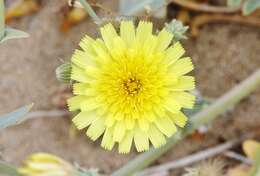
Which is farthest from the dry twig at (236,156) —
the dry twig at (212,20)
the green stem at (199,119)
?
the dry twig at (212,20)

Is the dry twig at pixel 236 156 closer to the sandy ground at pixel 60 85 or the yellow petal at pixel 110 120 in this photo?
the sandy ground at pixel 60 85

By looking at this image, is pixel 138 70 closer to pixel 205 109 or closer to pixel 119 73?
pixel 119 73

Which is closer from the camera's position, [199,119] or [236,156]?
[199,119]

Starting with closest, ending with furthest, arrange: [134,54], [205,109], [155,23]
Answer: [134,54] < [205,109] < [155,23]

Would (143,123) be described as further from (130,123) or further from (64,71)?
(64,71)

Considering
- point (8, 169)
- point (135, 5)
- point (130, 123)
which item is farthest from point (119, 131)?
point (135, 5)

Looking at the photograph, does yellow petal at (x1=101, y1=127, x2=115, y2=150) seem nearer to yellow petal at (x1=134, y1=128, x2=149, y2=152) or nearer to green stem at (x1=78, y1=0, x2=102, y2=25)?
yellow petal at (x1=134, y1=128, x2=149, y2=152)

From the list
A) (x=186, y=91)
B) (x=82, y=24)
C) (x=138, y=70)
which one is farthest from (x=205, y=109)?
(x=82, y=24)
